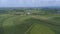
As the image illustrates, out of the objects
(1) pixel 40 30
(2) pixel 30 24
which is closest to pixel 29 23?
(2) pixel 30 24

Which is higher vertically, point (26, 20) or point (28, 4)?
point (28, 4)

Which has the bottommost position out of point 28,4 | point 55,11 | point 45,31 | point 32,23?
point 45,31

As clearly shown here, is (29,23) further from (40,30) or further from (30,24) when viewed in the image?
(40,30)

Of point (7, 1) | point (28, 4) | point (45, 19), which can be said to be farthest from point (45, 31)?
point (7, 1)

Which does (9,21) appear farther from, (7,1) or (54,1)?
(54,1)
